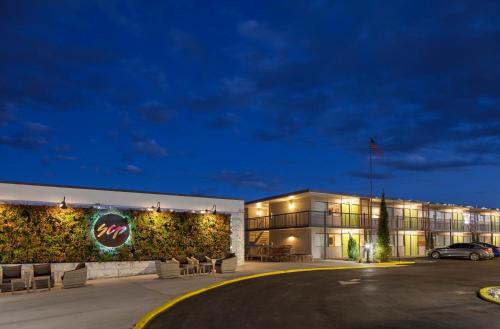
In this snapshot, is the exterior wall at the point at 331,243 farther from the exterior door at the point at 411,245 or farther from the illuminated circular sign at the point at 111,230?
the illuminated circular sign at the point at 111,230

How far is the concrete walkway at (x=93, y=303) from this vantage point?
33.2 ft

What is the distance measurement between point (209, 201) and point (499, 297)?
48.5 feet

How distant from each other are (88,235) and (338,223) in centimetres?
2176

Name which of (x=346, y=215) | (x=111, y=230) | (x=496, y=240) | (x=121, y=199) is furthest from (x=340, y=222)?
(x=496, y=240)

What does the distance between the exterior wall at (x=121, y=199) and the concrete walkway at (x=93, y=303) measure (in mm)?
3927

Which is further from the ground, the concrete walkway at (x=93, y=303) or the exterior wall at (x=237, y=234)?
the exterior wall at (x=237, y=234)

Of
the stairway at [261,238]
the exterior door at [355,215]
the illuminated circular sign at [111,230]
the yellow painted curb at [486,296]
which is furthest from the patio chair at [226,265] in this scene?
the stairway at [261,238]

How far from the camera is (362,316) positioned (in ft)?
34.9

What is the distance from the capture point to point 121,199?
2119 cm

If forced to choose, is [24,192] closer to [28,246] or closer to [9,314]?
[28,246]

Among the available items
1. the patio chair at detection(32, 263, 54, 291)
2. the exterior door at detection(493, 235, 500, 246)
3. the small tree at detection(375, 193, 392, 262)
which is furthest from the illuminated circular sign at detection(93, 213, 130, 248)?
the exterior door at detection(493, 235, 500, 246)

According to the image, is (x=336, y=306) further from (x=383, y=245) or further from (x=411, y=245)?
(x=411, y=245)

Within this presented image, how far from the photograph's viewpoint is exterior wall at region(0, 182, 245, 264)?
728 inches

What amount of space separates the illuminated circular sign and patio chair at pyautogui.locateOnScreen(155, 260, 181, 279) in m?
2.72
